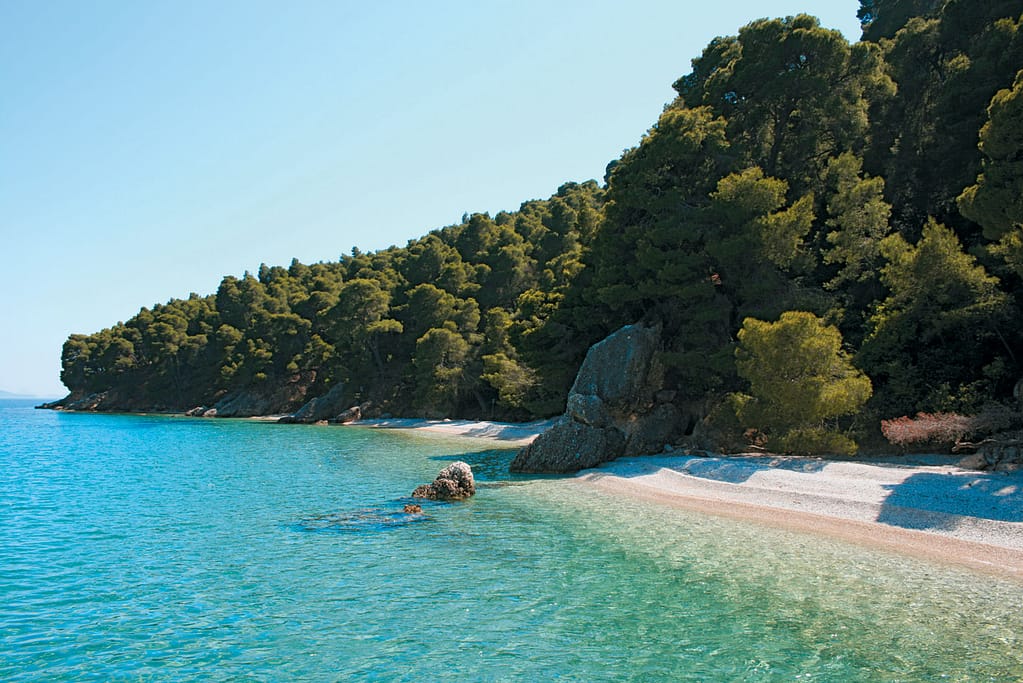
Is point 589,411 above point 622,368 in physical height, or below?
below

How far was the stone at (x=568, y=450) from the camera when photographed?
26.9 metres

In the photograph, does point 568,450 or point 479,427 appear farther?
point 479,427

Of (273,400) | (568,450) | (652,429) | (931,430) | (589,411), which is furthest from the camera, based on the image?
(273,400)

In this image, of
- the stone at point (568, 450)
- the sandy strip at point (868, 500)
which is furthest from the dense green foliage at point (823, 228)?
the stone at point (568, 450)

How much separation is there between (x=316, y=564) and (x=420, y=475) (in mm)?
12948

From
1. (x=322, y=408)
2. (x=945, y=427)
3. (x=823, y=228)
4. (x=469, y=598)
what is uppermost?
(x=823, y=228)

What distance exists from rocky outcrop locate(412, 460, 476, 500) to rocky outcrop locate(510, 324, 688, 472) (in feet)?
20.0

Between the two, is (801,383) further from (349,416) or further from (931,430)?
(349,416)

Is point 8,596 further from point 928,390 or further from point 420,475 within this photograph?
point 928,390

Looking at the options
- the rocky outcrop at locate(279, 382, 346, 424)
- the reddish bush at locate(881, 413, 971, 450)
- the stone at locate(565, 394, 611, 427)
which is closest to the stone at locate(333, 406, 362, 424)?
the rocky outcrop at locate(279, 382, 346, 424)

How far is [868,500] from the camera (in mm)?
16906

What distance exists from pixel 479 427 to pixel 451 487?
87.7 ft

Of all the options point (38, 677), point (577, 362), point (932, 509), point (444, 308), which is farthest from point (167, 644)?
point (444, 308)

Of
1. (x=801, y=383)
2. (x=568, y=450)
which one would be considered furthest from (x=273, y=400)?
(x=801, y=383)
